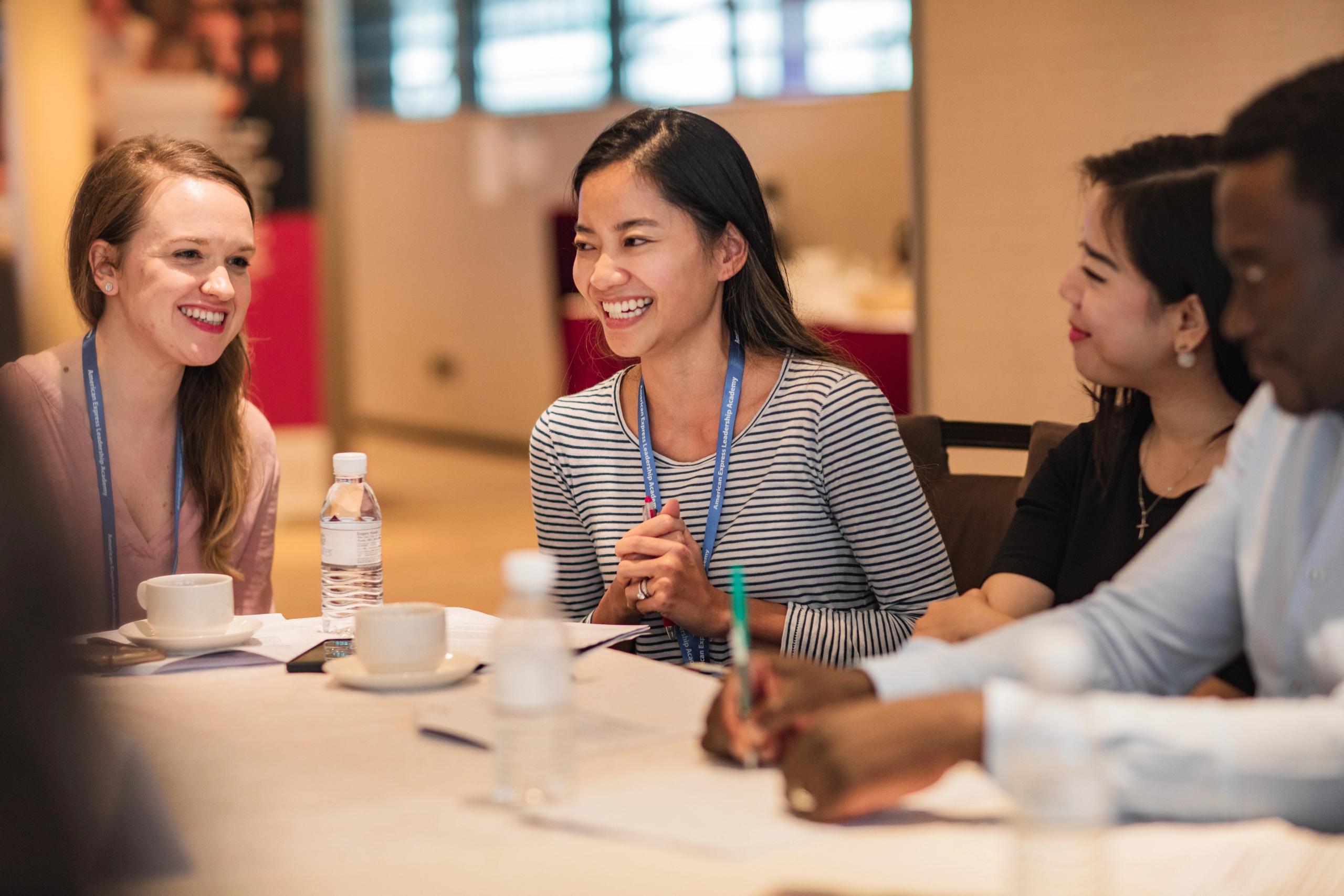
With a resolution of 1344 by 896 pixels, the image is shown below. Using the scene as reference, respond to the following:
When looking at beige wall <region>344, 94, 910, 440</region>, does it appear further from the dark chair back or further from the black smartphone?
the black smartphone

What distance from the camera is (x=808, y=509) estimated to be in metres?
2.21

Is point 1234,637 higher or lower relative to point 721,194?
lower

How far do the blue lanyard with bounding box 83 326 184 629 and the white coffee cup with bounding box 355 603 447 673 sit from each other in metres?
0.75

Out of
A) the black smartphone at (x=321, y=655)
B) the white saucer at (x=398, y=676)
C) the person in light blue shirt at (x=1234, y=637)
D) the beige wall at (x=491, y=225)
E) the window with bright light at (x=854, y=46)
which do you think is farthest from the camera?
the window with bright light at (x=854, y=46)

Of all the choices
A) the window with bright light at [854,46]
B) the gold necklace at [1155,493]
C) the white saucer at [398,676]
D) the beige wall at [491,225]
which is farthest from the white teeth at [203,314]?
the window with bright light at [854,46]

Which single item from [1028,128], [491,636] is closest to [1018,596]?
[491,636]

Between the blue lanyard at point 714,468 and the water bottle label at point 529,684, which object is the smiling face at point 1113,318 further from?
the water bottle label at point 529,684

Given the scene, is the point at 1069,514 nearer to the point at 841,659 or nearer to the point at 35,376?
the point at 841,659

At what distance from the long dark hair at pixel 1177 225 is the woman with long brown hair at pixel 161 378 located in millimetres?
1445

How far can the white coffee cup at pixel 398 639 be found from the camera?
65.6 inches

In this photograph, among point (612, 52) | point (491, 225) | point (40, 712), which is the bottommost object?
point (40, 712)

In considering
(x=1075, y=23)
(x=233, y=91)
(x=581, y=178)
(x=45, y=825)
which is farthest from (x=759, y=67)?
(x=45, y=825)

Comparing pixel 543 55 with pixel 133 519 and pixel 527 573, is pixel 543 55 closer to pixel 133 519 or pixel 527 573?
pixel 133 519

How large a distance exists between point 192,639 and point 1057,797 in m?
1.20
